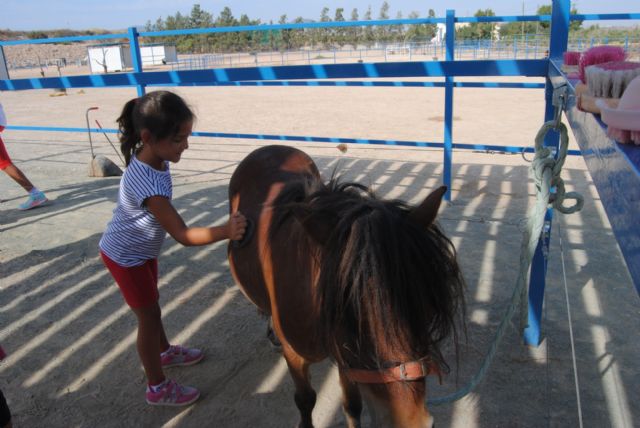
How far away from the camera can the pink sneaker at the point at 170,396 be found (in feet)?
7.67

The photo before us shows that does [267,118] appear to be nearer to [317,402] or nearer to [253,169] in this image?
[253,169]

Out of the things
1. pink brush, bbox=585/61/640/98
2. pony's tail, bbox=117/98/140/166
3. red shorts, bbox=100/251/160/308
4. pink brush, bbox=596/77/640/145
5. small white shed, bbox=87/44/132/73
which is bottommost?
red shorts, bbox=100/251/160/308

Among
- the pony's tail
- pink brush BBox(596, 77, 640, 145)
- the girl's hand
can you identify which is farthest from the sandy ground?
pink brush BBox(596, 77, 640, 145)

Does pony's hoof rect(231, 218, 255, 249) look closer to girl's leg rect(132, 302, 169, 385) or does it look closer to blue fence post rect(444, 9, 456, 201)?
girl's leg rect(132, 302, 169, 385)

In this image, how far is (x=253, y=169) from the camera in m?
2.78

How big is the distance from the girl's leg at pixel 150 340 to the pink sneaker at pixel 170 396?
49 mm

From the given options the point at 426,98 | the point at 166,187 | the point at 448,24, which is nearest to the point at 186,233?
the point at 166,187

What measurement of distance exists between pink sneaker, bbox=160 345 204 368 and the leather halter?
1.68 metres

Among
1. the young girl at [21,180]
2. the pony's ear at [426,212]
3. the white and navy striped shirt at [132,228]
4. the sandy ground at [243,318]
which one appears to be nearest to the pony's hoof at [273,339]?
the sandy ground at [243,318]

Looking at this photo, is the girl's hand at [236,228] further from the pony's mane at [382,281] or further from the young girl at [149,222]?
the pony's mane at [382,281]

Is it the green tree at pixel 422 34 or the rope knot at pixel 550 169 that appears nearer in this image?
the rope knot at pixel 550 169

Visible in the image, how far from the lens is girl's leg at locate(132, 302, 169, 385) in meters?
2.26

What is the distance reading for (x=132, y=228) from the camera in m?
2.17

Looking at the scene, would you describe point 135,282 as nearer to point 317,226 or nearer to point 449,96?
point 317,226
